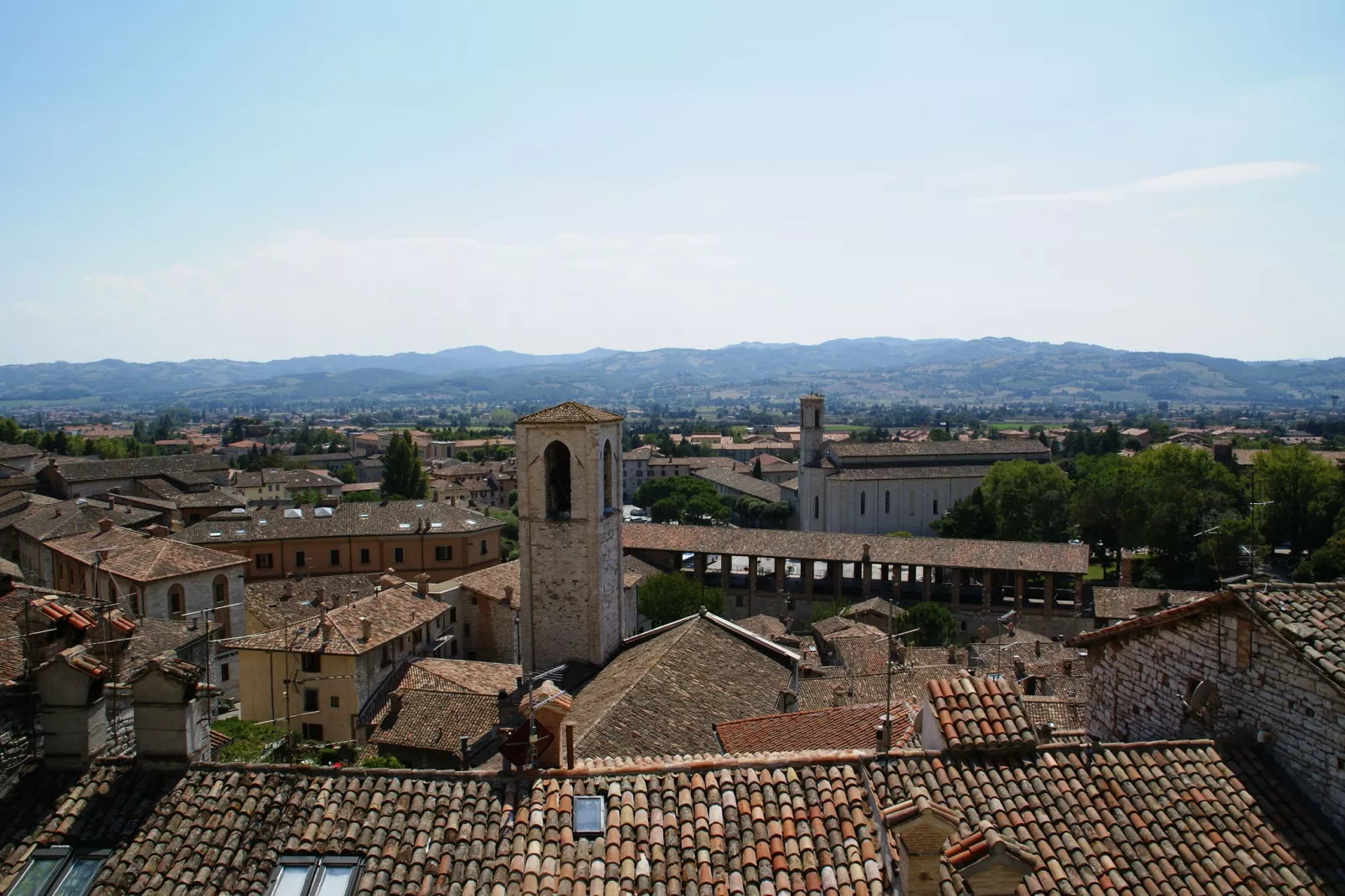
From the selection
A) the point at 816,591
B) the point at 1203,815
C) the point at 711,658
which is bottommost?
the point at 816,591

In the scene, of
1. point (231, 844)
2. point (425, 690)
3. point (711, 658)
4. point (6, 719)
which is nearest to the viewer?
point (231, 844)

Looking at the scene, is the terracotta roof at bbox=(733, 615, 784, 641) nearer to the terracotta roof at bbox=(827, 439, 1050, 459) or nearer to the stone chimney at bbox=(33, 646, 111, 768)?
the stone chimney at bbox=(33, 646, 111, 768)

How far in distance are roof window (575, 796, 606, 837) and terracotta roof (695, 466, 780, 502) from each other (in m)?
81.3

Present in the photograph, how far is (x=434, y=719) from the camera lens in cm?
2239

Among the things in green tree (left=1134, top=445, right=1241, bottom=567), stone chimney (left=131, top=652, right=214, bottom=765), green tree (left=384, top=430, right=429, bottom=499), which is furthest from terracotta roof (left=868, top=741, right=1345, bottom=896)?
green tree (left=384, top=430, right=429, bottom=499)

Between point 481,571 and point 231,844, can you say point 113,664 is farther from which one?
point 481,571

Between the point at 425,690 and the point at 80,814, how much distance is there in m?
16.7

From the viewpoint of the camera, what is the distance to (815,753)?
8.32 m

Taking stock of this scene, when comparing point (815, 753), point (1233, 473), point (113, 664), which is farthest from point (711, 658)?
point (1233, 473)

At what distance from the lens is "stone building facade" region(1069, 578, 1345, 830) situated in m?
7.78

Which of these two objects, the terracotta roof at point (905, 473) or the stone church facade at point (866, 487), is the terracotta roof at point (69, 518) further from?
the terracotta roof at point (905, 473)

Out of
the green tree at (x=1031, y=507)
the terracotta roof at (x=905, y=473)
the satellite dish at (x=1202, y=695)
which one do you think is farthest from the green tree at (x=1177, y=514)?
the satellite dish at (x=1202, y=695)

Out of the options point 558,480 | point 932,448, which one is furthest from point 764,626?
point 932,448

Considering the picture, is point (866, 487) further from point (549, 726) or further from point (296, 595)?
point (549, 726)
